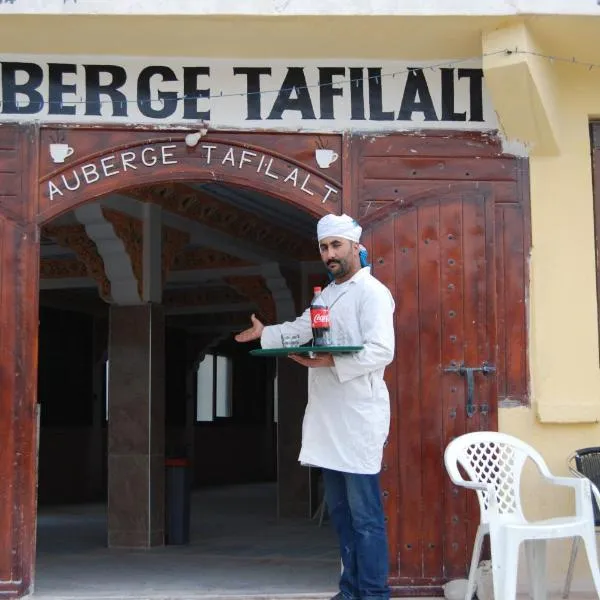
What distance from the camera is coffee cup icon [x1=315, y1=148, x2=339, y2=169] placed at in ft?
19.7

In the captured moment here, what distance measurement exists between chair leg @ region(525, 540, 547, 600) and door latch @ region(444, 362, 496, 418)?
0.95 m

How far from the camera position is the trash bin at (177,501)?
9.14m

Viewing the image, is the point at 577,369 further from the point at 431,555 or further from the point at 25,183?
the point at 25,183

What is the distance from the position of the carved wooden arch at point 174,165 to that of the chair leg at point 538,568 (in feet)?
6.74

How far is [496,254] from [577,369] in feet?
2.46

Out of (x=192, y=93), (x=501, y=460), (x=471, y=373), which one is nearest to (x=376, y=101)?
(x=192, y=93)

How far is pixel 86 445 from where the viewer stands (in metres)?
16.4

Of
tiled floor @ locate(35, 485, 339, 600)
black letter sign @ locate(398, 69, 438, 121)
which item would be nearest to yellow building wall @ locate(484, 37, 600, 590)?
black letter sign @ locate(398, 69, 438, 121)

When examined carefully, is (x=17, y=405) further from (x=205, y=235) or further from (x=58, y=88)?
(x=205, y=235)

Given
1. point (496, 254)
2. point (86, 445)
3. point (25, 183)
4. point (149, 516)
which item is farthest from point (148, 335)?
point (86, 445)

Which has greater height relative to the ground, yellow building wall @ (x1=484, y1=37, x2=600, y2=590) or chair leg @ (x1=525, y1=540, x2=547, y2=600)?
yellow building wall @ (x1=484, y1=37, x2=600, y2=590)

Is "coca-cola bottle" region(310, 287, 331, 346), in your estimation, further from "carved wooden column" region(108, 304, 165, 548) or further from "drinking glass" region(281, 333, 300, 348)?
"carved wooden column" region(108, 304, 165, 548)

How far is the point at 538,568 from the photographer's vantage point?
498 cm

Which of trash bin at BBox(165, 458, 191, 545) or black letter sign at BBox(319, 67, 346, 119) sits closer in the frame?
black letter sign at BBox(319, 67, 346, 119)
